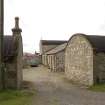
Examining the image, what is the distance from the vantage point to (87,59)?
1119 inches

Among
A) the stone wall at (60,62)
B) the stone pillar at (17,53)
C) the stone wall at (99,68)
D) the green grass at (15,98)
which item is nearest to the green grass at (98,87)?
the stone wall at (99,68)

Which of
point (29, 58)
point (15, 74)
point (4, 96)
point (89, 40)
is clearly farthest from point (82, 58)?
point (29, 58)

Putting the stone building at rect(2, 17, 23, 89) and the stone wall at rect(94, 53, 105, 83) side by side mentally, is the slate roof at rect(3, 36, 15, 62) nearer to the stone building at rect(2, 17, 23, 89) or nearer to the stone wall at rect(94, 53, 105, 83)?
the stone building at rect(2, 17, 23, 89)

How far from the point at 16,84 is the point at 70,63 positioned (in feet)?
33.6

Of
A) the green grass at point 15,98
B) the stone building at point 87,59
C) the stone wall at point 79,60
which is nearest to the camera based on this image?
the green grass at point 15,98

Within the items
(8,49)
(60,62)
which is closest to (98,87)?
(8,49)

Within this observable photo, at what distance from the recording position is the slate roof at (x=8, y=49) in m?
24.2

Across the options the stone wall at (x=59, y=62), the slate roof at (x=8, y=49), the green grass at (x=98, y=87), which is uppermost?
the slate roof at (x=8, y=49)

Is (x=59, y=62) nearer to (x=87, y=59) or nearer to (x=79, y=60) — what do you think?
(x=79, y=60)

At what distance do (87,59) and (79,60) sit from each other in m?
2.08

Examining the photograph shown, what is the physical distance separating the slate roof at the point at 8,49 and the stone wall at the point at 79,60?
23.2ft

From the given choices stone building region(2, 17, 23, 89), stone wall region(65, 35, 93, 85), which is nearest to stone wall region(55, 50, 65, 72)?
stone wall region(65, 35, 93, 85)

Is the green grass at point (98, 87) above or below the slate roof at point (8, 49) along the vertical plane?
below

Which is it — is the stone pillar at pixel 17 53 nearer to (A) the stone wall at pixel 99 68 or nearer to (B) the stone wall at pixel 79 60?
(B) the stone wall at pixel 79 60
